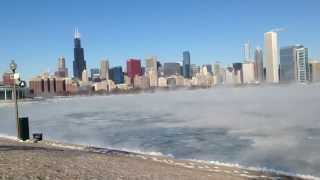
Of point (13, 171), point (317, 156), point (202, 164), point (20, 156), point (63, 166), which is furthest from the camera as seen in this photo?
point (317, 156)

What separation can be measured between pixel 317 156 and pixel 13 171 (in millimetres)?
11025

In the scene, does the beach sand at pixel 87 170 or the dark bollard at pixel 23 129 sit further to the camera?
the dark bollard at pixel 23 129

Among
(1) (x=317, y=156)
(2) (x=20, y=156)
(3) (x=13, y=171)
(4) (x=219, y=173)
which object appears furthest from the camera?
(1) (x=317, y=156)

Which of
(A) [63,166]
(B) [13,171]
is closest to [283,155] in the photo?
(A) [63,166]

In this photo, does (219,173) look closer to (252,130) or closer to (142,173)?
(142,173)

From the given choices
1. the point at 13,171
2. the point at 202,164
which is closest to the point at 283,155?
the point at 202,164

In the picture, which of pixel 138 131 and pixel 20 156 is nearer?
pixel 20 156

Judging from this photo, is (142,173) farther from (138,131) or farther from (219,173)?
(138,131)

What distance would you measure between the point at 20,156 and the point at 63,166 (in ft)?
5.64

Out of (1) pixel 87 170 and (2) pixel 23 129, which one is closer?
(1) pixel 87 170

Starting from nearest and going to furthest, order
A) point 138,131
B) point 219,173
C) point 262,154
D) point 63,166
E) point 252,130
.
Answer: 1. point 63,166
2. point 219,173
3. point 262,154
4. point 252,130
5. point 138,131

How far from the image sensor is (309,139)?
2170 centimetres

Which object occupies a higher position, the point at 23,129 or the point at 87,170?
the point at 87,170

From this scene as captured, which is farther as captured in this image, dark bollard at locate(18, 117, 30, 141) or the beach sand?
dark bollard at locate(18, 117, 30, 141)
